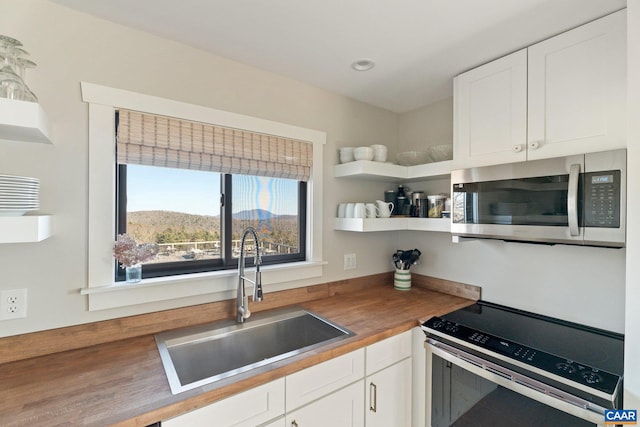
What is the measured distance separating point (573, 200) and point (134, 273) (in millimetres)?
1972

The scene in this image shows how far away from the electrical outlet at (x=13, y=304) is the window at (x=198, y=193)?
0.32 meters

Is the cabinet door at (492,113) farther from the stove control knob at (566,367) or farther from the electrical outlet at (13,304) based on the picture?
the electrical outlet at (13,304)

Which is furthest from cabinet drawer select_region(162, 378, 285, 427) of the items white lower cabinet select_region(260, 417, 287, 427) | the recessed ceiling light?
the recessed ceiling light

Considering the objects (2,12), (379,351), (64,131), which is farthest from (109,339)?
(2,12)

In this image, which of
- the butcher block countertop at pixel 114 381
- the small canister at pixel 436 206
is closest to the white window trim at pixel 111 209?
the butcher block countertop at pixel 114 381

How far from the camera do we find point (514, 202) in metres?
1.43

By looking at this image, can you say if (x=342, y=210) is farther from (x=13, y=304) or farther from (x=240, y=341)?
(x=13, y=304)

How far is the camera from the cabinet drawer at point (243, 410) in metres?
0.92

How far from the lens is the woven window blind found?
1356 mm

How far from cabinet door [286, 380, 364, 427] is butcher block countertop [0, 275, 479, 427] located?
187 millimetres

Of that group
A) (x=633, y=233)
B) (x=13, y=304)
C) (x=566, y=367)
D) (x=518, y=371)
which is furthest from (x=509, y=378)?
(x=13, y=304)

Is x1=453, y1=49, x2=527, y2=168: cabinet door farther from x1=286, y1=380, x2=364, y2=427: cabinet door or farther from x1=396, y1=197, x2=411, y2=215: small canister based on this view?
x1=286, y1=380, x2=364, y2=427: cabinet door

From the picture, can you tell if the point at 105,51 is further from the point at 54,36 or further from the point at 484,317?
the point at 484,317

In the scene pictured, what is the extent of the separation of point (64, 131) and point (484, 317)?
2276 millimetres
